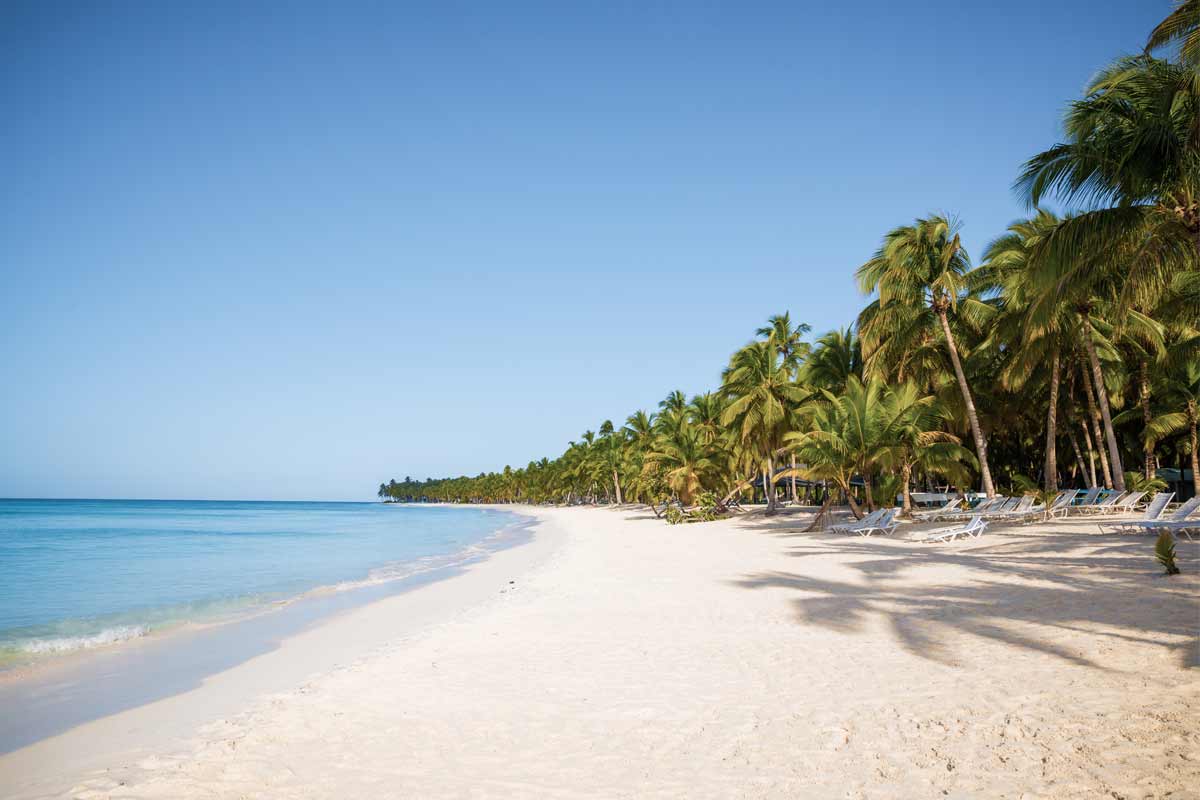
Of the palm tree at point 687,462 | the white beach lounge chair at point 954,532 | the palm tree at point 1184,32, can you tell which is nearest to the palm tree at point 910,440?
the white beach lounge chair at point 954,532

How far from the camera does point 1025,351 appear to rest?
20172 mm

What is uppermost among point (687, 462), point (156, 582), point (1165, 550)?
point (687, 462)

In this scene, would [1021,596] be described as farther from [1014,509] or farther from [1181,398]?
[1181,398]

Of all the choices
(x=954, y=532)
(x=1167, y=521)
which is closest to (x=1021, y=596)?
(x=1167, y=521)

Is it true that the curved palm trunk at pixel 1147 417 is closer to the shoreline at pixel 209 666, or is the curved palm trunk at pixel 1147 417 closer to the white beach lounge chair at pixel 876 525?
the white beach lounge chair at pixel 876 525

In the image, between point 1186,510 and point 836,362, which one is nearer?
point 1186,510

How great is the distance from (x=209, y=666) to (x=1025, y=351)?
21.9 metres

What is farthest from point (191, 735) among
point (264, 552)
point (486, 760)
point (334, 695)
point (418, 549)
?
point (264, 552)

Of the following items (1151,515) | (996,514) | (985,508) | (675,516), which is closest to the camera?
(1151,515)

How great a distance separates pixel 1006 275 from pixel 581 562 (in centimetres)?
1652

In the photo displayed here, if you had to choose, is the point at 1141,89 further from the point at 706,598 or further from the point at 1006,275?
the point at 1006,275

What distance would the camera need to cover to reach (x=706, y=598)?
954 cm

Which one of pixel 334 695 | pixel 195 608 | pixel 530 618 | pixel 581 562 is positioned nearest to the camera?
pixel 334 695

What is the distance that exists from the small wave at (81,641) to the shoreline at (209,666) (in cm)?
41
